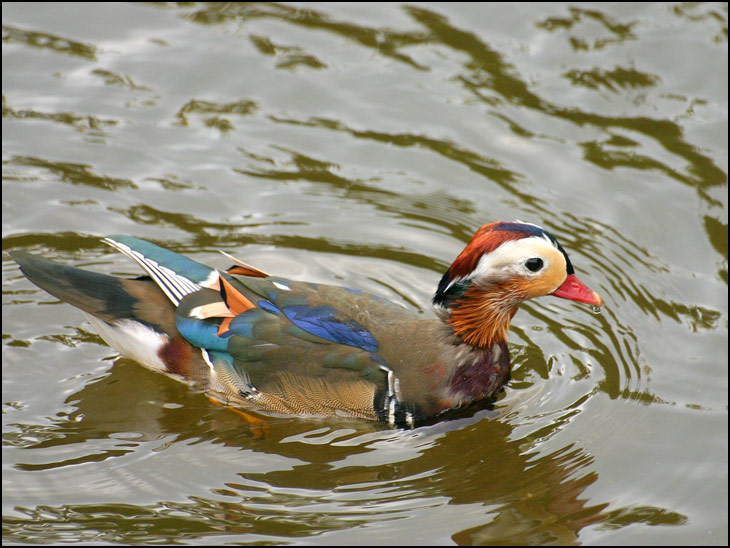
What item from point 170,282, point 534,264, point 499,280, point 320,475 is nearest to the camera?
point 320,475

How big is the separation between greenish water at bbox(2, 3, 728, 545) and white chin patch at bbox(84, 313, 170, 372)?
0.85 feet

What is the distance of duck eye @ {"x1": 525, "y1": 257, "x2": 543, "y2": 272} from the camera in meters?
6.50

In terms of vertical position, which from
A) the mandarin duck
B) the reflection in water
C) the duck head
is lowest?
the reflection in water

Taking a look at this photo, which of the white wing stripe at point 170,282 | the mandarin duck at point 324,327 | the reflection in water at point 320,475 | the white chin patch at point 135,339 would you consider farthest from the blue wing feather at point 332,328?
the white chin patch at point 135,339

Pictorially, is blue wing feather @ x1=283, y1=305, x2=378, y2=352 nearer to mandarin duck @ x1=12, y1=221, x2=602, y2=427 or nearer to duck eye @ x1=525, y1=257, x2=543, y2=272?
mandarin duck @ x1=12, y1=221, x2=602, y2=427

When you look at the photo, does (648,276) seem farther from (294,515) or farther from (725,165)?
(294,515)

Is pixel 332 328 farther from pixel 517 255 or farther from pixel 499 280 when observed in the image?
pixel 517 255

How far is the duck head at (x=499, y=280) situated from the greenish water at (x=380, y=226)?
2.10ft

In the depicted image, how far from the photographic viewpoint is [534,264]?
21.4 ft

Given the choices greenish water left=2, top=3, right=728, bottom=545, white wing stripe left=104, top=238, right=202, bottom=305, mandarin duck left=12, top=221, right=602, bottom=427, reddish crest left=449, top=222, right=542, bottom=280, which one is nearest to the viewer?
greenish water left=2, top=3, right=728, bottom=545

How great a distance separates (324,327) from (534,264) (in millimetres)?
1403

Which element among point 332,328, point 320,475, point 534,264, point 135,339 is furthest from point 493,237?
point 135,339

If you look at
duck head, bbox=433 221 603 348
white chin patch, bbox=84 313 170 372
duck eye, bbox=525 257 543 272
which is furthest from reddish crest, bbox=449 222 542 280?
white chin patch, bbox=84 313 170 372

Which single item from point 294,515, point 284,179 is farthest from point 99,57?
point 294,515
